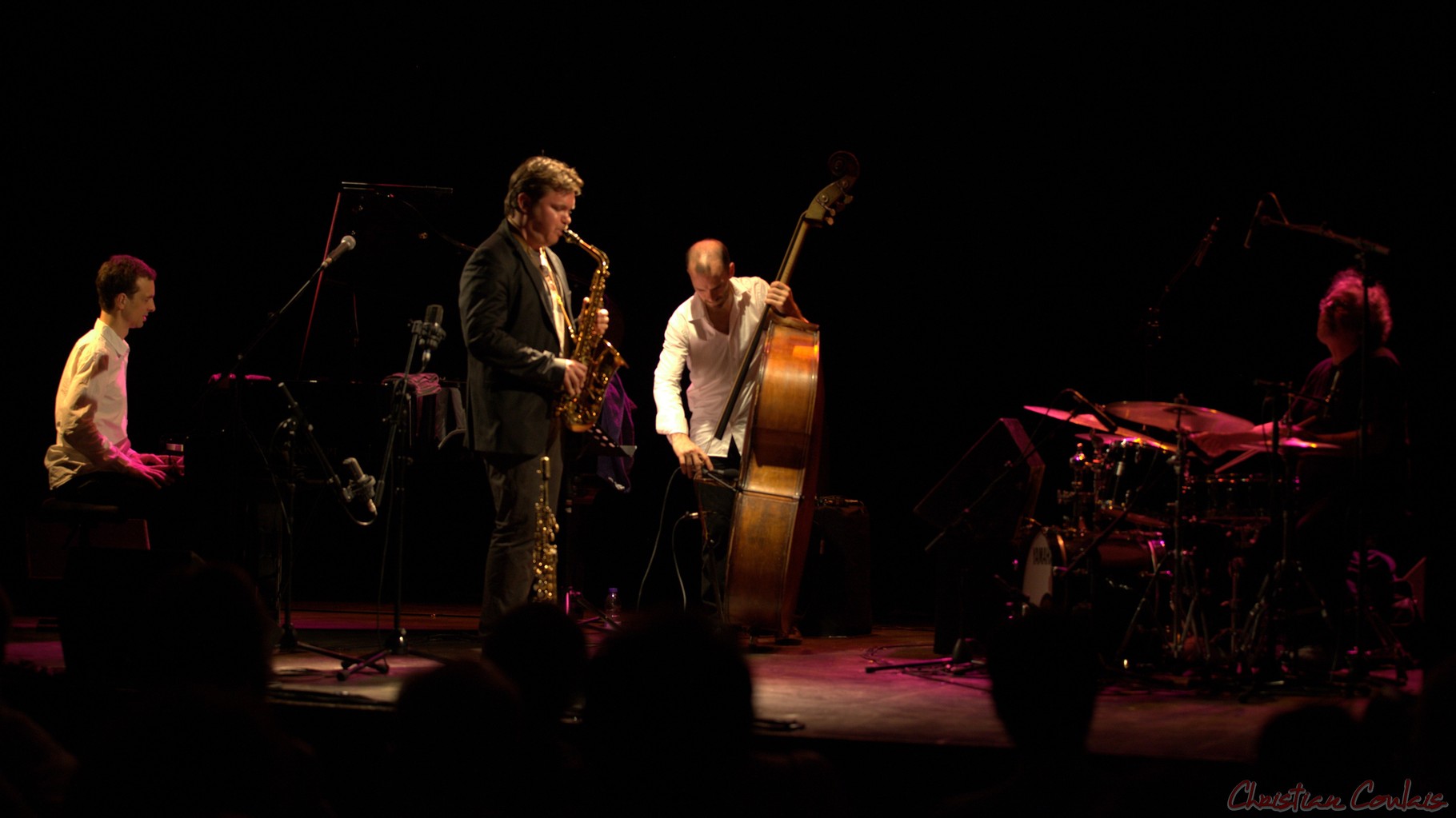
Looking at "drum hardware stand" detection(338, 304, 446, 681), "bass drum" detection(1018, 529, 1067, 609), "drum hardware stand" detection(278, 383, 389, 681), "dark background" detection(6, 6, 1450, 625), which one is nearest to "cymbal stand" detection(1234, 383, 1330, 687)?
"bass drum" detection(1018, 529, 1067, 609)

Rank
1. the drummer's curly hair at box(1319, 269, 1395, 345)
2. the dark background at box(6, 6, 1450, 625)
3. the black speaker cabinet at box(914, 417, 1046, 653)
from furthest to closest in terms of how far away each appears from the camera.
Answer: the dark background at box(6, 6, 1450, 625), the black speaker cabinet at box(914, 417, 1046, 653), the drummer's curly hair at box(1319, 269, 1395, 345)

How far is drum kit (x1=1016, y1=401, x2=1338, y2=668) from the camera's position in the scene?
4883 mm

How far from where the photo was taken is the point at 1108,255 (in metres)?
7.23

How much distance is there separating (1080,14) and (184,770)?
650 centimetres

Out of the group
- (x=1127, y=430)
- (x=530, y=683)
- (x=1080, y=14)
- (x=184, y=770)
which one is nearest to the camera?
(x=184, y=770)

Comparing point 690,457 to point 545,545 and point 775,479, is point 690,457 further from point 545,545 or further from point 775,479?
Result: point 545,545

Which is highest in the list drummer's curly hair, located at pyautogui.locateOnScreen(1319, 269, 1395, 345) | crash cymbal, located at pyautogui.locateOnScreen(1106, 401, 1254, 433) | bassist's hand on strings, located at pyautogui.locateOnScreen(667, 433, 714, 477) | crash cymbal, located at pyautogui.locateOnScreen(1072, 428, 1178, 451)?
drummer's curly hair, located at pyautogui.locateOnScreen(1319, 269, 1395, 345)

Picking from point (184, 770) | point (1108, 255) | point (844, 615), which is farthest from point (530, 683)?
point (1108, 255)

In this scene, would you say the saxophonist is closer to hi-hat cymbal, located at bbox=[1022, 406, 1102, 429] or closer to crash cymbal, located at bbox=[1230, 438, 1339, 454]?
hi-hat cymbal, located at bbox=[1022, 406, 1102, 429]

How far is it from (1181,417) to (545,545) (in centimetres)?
258

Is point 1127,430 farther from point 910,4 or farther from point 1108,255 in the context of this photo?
point 910,4

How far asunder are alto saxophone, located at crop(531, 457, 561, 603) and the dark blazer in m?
0.16

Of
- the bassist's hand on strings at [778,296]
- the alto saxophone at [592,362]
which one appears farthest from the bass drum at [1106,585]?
the alto saxophone at [592,362]

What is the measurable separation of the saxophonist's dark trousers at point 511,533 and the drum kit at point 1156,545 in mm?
2057
